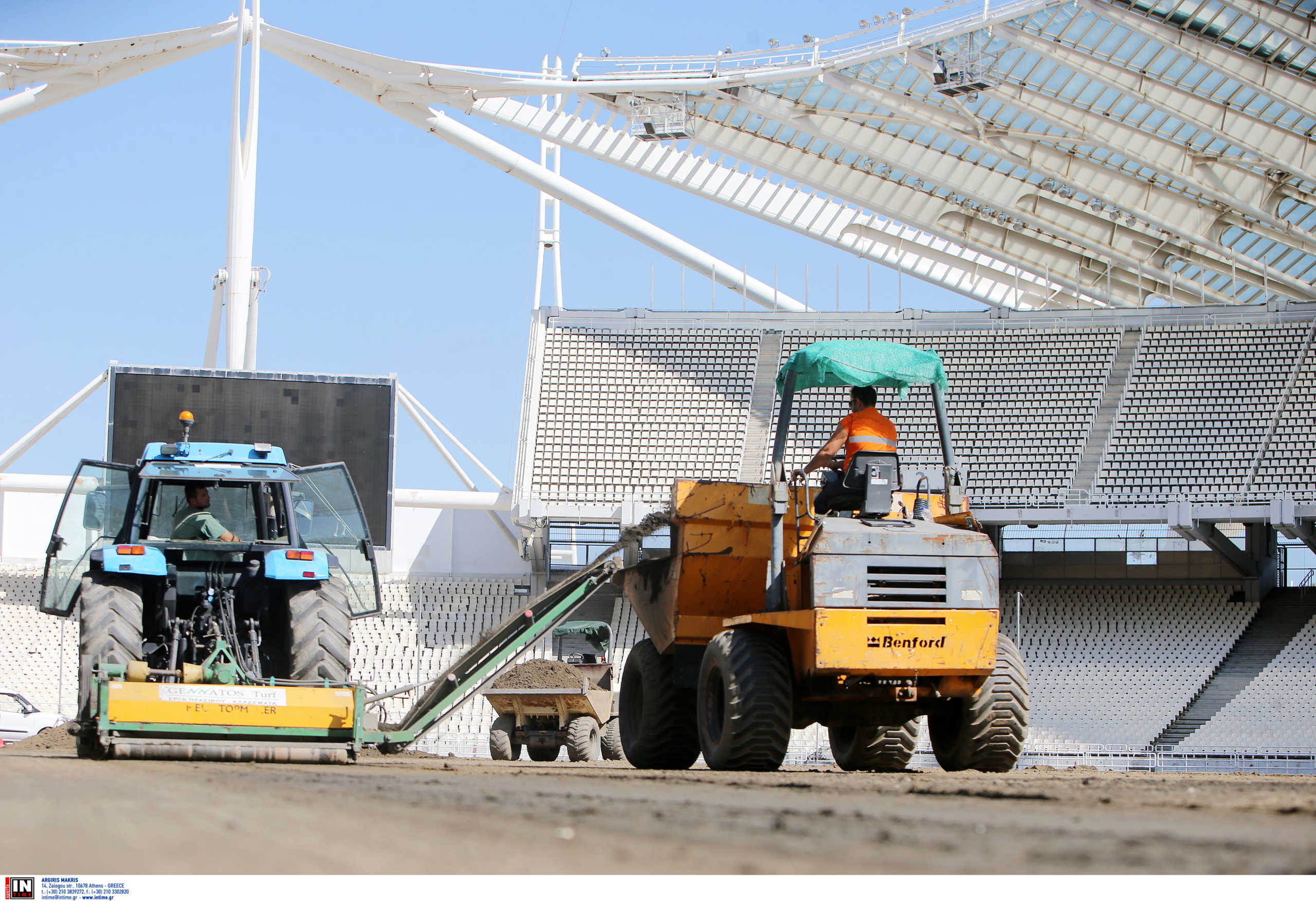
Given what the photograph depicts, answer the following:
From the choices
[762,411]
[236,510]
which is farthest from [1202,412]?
[236,510]

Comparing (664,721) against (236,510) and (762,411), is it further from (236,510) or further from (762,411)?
(762,411)

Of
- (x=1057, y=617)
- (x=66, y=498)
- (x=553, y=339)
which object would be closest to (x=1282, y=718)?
(x=1057, y=617)

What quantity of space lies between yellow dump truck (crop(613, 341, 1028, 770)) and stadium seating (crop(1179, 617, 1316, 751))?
67.6 ft

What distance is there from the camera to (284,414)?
28422mm

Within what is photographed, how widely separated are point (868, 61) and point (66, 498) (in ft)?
77.7

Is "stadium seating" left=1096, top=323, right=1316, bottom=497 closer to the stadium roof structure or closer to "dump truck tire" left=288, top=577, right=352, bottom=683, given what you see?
the stadium roof structure

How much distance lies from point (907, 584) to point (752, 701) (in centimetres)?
116

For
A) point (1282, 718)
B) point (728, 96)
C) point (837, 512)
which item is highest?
point (728, 96)

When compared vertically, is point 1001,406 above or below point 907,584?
above

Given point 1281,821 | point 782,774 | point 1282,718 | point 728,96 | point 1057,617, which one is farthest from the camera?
point 1057,617

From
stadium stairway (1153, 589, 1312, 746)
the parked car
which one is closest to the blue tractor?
the parked car

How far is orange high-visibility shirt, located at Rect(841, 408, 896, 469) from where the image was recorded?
8945mm
